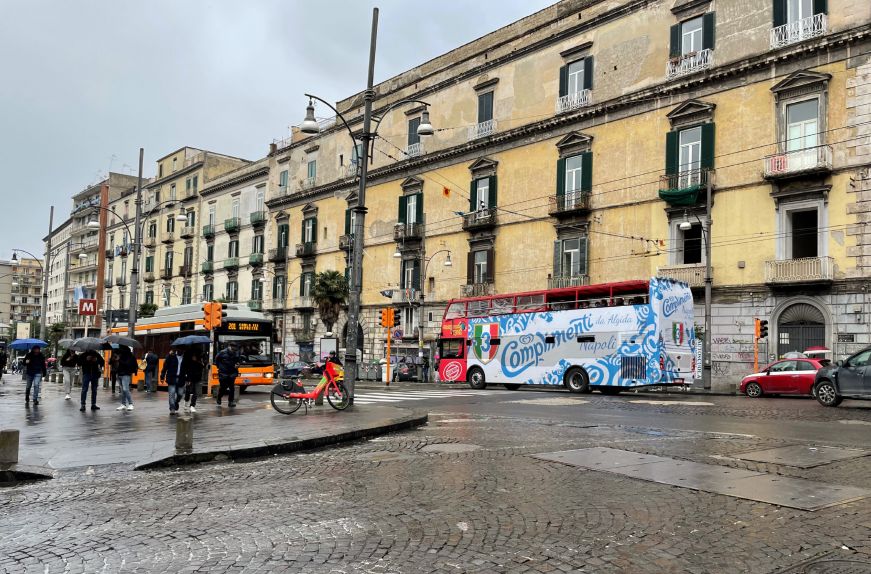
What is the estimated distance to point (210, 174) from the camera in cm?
6431

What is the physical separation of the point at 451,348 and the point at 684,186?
1203 cm

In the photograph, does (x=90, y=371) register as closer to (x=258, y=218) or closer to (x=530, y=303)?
(x=530, y=303)

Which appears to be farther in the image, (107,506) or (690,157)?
(690,157)

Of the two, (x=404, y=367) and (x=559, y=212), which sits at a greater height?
(x=559, y=212)

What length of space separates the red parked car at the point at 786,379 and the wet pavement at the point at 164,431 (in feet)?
45.8

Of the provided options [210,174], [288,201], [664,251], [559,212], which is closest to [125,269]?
[210,174]

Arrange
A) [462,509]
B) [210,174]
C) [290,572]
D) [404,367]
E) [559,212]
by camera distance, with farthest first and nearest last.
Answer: [210,174] < [404,367] < [559,212] < [462,509] < [290,572]

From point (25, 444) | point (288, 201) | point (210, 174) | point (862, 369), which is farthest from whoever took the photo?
point (210, 174)

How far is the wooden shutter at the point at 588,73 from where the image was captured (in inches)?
1332

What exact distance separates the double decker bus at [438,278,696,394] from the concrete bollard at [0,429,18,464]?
715 inches

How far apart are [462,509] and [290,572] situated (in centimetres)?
209

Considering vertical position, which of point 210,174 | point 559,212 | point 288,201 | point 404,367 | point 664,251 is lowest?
point 404,367

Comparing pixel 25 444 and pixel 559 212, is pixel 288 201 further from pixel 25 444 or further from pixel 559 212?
pixel 25 444

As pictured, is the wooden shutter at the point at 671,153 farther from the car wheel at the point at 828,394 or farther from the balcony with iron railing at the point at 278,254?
the balcony with iron railing at the point at 278,254
